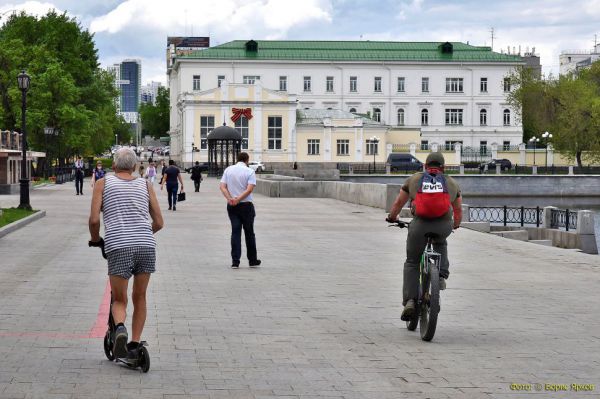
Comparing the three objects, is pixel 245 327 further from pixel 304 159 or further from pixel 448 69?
pixel 448 69

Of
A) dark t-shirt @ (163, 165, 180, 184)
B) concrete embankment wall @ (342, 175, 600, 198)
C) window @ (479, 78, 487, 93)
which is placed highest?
window @ (479, 78, 487, 93)

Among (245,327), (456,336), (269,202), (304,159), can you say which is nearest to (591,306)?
(456,336)

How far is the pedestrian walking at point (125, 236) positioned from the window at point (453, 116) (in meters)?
119

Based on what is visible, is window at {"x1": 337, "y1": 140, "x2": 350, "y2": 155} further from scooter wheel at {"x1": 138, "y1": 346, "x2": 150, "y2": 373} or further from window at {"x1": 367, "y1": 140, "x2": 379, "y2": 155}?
scooter wheel at {"x1": 138, "y1": 346, "x2": 150, "y2": 373}

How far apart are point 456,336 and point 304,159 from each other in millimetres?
98050

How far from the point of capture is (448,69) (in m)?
126

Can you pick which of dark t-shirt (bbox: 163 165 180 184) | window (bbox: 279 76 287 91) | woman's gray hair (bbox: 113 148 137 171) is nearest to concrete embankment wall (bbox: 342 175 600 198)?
window (bbox: 279 76 287 91)

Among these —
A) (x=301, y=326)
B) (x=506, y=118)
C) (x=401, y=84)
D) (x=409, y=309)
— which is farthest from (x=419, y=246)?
(x=506, y=118)

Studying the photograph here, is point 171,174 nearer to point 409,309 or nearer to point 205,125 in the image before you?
point 409,309

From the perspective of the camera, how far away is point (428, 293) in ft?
33.3

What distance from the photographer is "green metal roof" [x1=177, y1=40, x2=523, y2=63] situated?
124625 millimetres

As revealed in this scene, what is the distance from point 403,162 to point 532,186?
1759 cm

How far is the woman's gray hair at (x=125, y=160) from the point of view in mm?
8672

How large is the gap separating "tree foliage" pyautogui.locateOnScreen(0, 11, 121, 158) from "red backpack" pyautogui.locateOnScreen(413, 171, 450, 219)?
60970 mm
